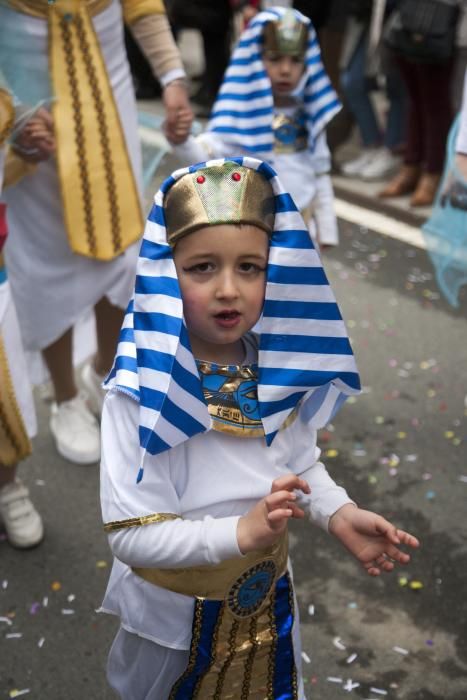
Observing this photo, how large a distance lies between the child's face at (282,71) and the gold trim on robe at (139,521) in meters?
2.62

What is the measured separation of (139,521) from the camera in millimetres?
1823

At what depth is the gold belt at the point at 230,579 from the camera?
6.42 feet

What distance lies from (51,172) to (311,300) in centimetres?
184

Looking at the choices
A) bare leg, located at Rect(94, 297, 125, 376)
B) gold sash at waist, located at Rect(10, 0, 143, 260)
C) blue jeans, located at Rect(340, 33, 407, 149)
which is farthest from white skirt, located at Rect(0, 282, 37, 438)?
blue jeans, located at Rect(340, 33, 407, 149)

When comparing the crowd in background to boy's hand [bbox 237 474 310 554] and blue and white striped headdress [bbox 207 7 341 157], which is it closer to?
blue and white striped headdress [bbox 207 7 341 157]

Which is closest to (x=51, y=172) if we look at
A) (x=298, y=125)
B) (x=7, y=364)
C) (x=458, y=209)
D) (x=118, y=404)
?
(x=7, y=364)

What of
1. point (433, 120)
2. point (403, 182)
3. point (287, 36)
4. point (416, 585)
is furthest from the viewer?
point (403, 182)

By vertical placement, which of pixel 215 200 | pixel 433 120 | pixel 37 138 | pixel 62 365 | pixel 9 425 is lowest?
pixel 433 120

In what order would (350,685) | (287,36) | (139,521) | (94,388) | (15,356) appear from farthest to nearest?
(94,388), (287,36), (15,356), (350,685), (139,521)

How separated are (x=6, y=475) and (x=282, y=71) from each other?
6.62ft

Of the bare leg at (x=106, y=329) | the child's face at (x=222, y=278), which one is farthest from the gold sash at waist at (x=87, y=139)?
the child's face at (x=222, y=278)

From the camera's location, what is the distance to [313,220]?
13.8ft

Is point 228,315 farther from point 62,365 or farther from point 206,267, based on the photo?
point 62,365

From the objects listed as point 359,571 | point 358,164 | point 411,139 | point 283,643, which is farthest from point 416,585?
point 358,164
